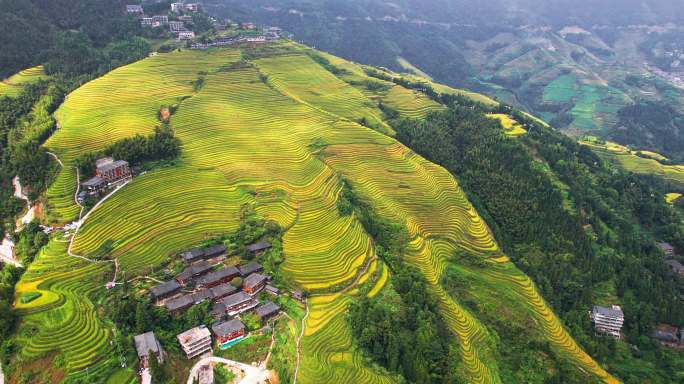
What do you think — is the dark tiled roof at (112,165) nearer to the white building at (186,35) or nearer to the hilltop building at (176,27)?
the white building at (186,35)

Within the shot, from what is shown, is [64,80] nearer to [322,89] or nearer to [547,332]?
[322,89]

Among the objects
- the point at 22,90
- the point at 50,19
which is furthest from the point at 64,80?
the point at 50,19

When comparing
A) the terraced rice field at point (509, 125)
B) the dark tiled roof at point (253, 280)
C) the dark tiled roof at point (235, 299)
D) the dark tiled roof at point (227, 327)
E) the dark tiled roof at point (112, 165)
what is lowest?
the terraced rice field at point (509, 125)

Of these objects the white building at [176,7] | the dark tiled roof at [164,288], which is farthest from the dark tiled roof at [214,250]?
the white building at [176,7]

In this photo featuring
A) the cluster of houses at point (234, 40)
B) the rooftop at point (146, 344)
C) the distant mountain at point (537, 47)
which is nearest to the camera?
the rooftop at point (146, 344)

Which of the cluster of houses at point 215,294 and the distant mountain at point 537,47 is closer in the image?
the cluster of houses at point 215,294

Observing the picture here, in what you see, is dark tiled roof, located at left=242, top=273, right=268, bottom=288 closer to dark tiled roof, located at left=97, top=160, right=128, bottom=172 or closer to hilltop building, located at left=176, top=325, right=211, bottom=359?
hilltop building, located at left=176, top=325, right=211, bottom=359
